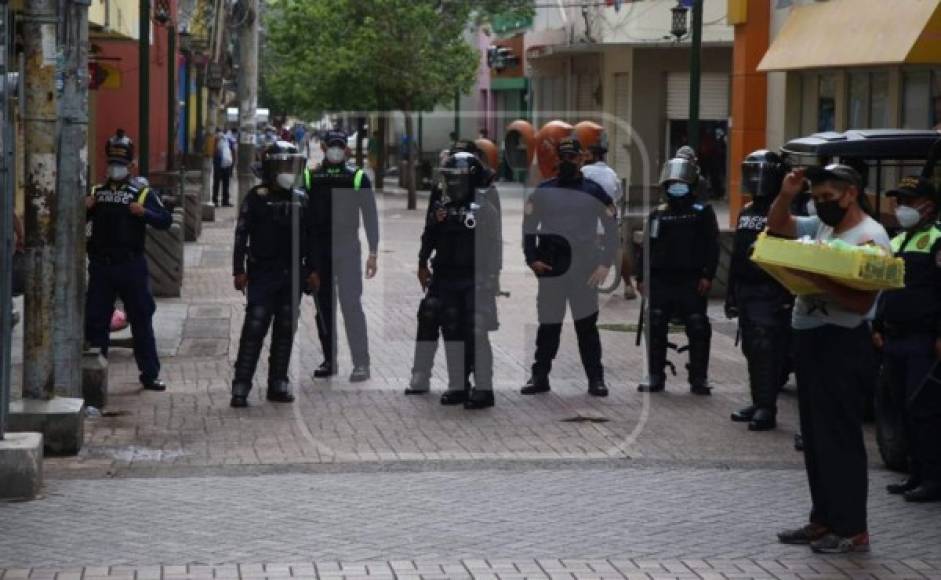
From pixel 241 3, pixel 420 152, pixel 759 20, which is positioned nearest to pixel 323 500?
pixel 759 20

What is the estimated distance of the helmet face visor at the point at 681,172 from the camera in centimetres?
1309

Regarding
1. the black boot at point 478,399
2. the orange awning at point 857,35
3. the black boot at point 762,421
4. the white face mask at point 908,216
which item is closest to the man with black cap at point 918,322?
the white face mask at point 908,216

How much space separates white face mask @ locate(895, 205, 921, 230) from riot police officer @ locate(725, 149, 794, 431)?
232cm

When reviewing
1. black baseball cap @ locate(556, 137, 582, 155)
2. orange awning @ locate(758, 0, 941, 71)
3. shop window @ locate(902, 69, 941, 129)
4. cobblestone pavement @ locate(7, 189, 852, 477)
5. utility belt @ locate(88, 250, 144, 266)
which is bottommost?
cobblestone pavement @ locate(7, 189, 852, 477)

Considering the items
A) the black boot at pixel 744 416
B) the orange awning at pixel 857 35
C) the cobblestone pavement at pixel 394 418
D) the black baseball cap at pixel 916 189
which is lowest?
the cobblestone pavement at pixel 394 418

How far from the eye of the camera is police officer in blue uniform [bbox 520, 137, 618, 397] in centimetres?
1325

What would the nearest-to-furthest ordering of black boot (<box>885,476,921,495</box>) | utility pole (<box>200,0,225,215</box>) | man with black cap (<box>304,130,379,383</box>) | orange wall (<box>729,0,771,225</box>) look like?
black boot (<box>885,476,921,495</box>) < man with black cap (<box>304,130,379,383</box>) < orange wall (<box>729,0,771,225</box>) < utility pole (<box>200,0,225,215</box>)

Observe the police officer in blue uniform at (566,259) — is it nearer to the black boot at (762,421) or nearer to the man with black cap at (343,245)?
the man with black cap at (343,245)

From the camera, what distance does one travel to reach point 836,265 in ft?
26.1

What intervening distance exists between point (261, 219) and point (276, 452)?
2.52 metres

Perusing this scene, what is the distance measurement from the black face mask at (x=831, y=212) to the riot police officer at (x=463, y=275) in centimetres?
479

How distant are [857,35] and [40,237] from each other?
1480 centimetres

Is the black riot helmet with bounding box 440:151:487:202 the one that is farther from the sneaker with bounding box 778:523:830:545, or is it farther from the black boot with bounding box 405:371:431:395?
the sneaker with bounding box 778:523:830:545

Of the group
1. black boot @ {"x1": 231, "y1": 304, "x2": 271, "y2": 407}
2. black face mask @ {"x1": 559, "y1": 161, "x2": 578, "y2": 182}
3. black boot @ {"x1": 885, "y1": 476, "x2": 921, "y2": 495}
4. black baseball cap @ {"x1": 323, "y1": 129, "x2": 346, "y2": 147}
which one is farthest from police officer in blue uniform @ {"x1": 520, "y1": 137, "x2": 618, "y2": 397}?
black boot @ {"x1": 885, "y1": 476, "x2": 921, "y2": 495}
